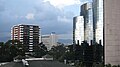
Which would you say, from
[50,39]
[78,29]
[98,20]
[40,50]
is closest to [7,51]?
[78,29]

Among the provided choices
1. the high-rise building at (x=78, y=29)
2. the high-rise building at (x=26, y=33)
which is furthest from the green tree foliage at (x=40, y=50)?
the high-rise building at (x=78, y=29)

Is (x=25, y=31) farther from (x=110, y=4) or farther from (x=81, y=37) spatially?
(x=110, y=4)

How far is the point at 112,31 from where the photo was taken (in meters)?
43.5

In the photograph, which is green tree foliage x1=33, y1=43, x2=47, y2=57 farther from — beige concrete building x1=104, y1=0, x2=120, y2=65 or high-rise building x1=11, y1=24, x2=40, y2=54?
beige concrete building x1=104, y1=0, x2=120, y2=65

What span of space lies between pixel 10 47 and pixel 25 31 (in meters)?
26.6

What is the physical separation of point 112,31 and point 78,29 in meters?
14.8

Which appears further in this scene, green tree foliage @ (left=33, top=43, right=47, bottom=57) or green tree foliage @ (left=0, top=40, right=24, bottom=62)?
green tree foliage @ (left=33, top=43, right=47, bottom=57)

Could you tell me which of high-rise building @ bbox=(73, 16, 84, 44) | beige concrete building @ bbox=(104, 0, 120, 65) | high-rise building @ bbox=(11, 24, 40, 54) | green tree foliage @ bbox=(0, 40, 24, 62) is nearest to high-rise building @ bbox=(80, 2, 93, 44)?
high-rise building @ bbox=(73, 16, 84, 44)

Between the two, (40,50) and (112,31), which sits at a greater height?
(112,31)

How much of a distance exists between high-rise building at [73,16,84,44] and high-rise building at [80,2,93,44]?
1.32 meters

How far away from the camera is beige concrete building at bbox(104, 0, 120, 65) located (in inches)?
1699

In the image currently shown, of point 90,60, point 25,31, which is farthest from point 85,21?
point 25,31

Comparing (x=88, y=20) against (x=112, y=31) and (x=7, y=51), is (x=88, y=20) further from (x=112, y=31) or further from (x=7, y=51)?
(x=7, y=51)

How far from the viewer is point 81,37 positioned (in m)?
55.6
